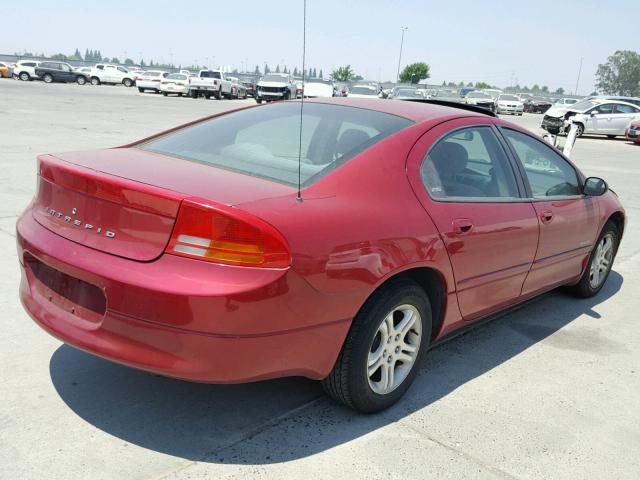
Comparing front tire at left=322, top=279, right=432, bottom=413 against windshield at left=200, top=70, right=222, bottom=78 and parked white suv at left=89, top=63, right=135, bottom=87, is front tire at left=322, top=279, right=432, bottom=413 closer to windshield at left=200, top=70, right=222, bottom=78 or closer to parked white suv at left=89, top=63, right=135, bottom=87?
windshield at left=200, top=70, right=222, bottom=78

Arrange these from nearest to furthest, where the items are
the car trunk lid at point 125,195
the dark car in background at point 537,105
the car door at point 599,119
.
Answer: the car trunk lid at point 125,195
the car door at point 599,119
the dark car in background at point 537,105

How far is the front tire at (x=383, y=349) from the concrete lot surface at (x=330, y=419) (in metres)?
0.13

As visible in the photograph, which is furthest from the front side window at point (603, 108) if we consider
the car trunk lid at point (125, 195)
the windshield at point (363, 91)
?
the car trunk lid at point (125, 195)

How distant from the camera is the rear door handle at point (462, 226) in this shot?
3.13m

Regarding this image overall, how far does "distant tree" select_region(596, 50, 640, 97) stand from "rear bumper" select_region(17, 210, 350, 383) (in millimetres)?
152575

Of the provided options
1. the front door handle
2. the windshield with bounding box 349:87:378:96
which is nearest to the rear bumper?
the front door handle

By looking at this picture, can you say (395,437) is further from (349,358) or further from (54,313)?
(54,313)

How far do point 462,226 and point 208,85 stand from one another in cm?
3680

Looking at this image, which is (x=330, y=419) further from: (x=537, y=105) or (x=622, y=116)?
(x=537, y=105)

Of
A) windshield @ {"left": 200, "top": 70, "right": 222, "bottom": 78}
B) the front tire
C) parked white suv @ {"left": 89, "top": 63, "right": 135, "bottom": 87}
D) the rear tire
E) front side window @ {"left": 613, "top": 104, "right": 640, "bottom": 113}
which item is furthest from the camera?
parked white suv @ {"left": 89, "top": 63, "right": 135, "bottom": 87}

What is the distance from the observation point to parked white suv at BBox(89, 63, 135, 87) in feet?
163

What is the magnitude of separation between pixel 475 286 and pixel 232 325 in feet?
5.29

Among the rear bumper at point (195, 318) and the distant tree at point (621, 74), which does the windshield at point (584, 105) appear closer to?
the rear bumper at point (195, 318)

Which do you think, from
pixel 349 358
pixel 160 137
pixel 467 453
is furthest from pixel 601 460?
pixel 160 137
